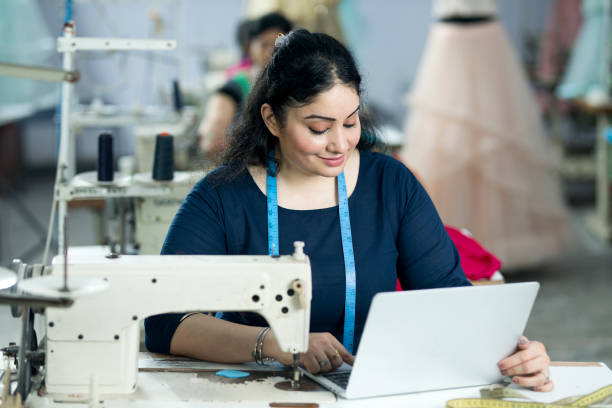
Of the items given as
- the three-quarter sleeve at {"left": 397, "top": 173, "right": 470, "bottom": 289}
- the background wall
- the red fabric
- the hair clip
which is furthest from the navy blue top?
the background wall

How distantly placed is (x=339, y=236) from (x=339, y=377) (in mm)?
363

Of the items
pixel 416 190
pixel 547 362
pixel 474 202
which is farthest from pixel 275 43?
pixel 474 202

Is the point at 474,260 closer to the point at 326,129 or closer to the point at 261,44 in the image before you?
the point at 326,129

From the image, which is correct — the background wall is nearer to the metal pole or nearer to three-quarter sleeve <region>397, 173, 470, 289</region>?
the metal pole

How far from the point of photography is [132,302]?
53.1 inches

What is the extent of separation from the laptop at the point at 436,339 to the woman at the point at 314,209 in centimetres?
18

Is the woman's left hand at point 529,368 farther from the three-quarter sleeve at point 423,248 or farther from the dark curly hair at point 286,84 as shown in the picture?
the dark curly hair at point 286,84

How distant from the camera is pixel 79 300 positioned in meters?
1.34

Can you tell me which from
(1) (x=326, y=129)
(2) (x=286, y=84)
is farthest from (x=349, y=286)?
(2) (x=286, y=84)

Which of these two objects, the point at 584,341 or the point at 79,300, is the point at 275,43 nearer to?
the point at 79,300

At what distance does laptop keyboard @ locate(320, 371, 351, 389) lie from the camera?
1.44m

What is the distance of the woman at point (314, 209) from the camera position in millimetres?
1604

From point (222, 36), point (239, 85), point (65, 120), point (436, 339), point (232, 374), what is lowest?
point (232, 374)

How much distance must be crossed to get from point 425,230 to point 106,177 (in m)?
1.02
